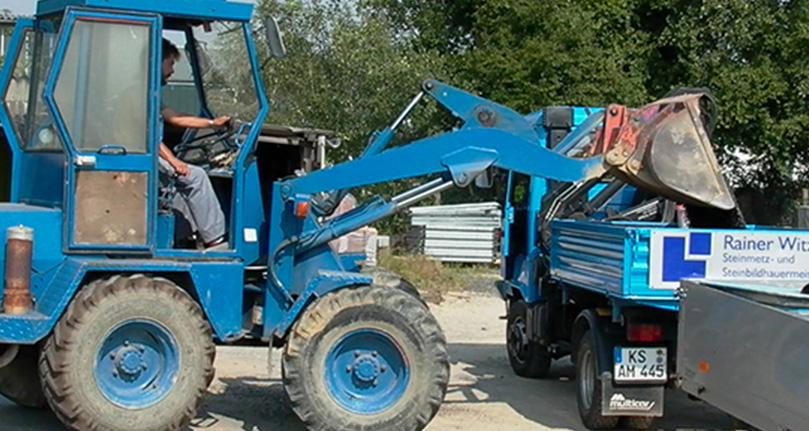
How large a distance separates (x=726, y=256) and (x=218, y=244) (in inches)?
146

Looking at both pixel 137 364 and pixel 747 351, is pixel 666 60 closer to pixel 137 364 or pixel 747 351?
pixel 137 364

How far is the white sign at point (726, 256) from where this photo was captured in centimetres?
855

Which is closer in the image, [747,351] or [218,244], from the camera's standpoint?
[747,351]

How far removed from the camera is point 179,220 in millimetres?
8414

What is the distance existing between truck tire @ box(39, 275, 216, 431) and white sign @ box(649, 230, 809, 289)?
3.30 metres

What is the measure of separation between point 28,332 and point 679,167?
4.82 metres

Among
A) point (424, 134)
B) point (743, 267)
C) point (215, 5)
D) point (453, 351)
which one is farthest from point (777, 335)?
point (424, 134)

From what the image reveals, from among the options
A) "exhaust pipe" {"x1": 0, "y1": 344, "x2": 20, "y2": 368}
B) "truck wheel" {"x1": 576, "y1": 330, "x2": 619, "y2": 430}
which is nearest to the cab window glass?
"exhaust pipe" {"x1": 0, "y1": 344, "x2": 20, "y2": 368}

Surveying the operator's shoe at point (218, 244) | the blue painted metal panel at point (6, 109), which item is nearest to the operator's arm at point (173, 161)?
the operator's shoe at point (218, 244)

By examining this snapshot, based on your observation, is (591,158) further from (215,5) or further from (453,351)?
(453,351)

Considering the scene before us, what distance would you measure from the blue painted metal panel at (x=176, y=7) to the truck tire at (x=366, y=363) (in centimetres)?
213

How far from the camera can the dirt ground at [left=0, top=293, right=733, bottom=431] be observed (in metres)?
9.09

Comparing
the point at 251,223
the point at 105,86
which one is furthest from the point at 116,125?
the point at 251,223

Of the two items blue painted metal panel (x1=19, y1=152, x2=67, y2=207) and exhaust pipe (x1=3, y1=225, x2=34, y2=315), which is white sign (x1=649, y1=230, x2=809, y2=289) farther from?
exhaust pipe (x1=3, y1=225, x2=34, y2=315)
